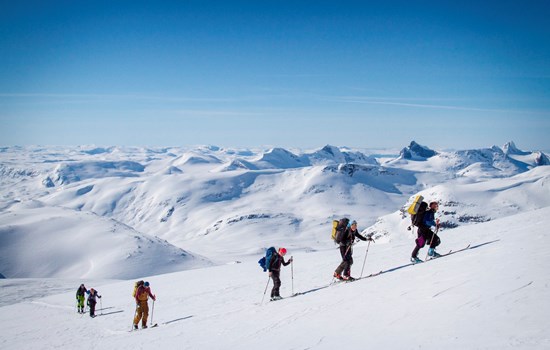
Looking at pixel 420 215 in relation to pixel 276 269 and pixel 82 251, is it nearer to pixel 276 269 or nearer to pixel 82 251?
pixel 276 269

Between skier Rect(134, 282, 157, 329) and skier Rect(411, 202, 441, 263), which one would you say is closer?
skier Rect(411, 202, 441, 263)

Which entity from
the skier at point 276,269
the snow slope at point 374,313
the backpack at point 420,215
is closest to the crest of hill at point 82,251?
the snow slope at point 374,313

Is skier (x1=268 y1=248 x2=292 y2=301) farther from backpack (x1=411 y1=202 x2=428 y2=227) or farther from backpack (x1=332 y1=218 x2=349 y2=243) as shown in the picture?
backpack (x1=411 y1=202 x2=428 y2=227)

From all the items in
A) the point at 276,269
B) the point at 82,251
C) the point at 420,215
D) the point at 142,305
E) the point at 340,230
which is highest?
the point at 420,215

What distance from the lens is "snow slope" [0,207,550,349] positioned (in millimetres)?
6910

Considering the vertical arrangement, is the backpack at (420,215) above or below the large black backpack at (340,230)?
above

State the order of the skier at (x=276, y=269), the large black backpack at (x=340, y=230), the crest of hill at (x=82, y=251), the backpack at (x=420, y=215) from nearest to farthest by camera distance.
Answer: the backpack at (x=420, y=215)
the large black backpack at (x=340, y=230)
the skier at (x=276, y=269)
the crest of hill at (x=82, y=251)

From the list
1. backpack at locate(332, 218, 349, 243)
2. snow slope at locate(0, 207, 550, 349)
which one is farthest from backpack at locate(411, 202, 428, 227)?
backpack at locate(332, 218, 349, 243)

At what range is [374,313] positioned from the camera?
916 cm

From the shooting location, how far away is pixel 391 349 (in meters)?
6.72

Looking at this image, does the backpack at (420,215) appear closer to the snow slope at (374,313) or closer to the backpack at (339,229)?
the snow slope at (374,313)

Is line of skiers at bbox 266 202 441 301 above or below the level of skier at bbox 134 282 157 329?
above

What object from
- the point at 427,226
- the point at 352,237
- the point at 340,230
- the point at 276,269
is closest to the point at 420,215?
the point at 427,226

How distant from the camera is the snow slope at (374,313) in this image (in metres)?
6.91
